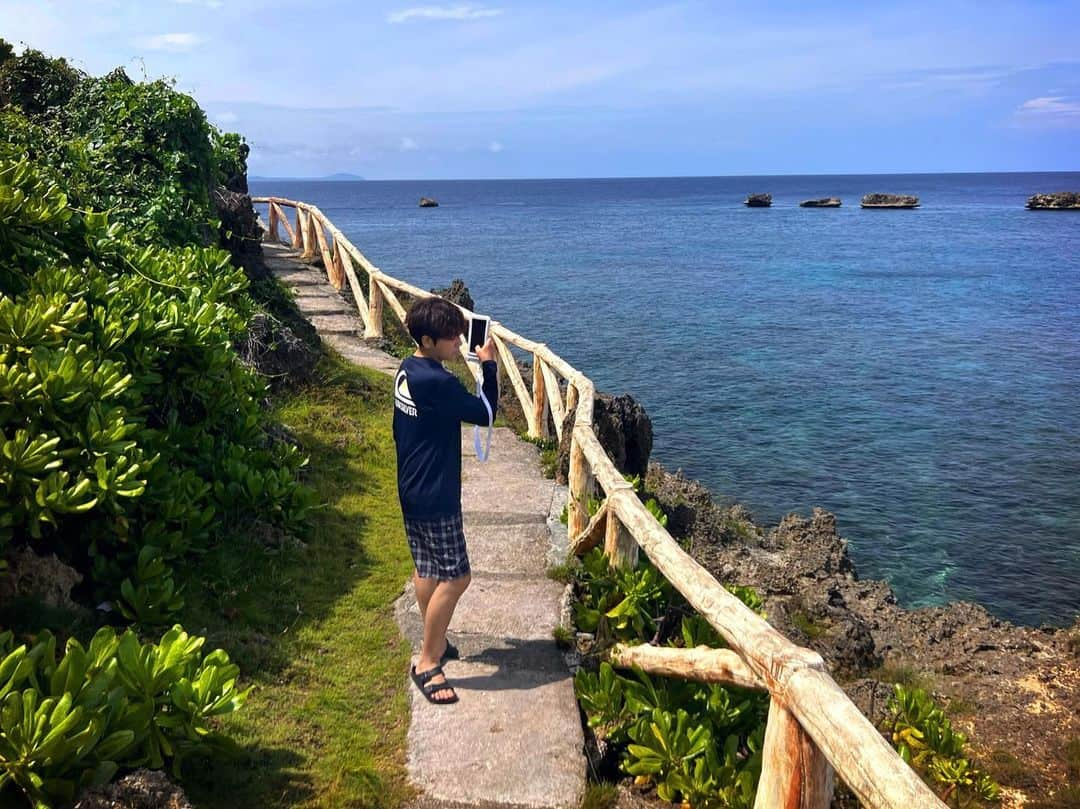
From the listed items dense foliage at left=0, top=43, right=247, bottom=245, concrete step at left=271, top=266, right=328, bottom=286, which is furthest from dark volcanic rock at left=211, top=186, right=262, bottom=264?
concrete step at left=271, top=266, right=328, bottom=286

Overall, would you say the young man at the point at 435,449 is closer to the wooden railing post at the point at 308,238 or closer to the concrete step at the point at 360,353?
the concrete step at the point at 360,353

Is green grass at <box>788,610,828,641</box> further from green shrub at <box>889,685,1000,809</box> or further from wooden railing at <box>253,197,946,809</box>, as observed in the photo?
wooden railing at <box>253,197,946,809</box>

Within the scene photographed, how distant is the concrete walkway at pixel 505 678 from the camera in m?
4.29

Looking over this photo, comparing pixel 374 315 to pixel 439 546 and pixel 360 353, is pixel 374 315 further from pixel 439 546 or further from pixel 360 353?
pixel 439 546

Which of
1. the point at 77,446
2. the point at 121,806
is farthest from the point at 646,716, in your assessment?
the point at 77,446

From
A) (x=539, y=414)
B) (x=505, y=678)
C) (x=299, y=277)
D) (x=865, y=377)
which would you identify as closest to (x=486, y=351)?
(x=505, y=678)

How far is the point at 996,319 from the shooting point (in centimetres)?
3438

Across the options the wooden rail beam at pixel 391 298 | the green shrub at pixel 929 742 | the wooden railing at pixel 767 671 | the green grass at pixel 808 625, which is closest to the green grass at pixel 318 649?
the wooden railing at pixel 767 671

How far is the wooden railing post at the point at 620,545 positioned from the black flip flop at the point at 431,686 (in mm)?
1568

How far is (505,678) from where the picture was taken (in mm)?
5219

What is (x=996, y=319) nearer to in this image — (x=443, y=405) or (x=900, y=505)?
(x=900, y=505)

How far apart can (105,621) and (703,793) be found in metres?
3.44

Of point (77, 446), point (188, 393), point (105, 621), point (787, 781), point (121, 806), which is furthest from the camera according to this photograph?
point (188, 393)

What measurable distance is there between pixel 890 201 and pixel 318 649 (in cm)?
13370
